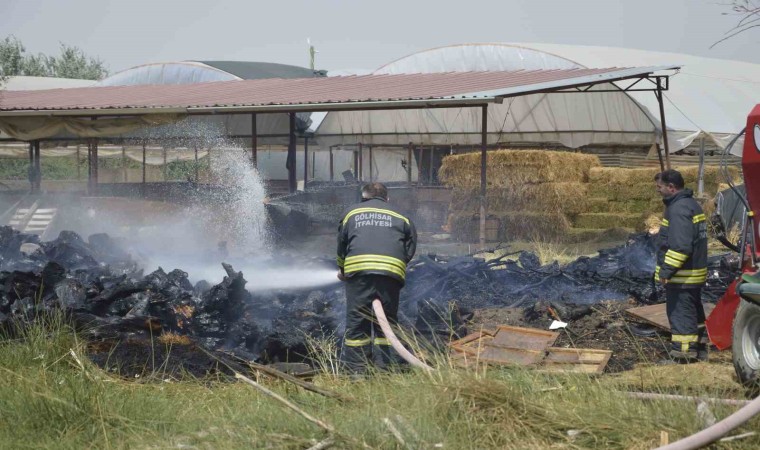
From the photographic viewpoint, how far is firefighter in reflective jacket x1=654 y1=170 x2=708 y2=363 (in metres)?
7.54

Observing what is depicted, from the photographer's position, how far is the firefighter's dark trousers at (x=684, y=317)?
25.2 ft

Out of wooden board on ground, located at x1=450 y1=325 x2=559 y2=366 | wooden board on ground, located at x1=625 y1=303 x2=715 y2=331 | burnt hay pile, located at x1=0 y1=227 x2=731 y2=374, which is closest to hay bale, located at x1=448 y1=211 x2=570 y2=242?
burnt hay pile, located at x1=0 y1=227 x2=731 y2=374

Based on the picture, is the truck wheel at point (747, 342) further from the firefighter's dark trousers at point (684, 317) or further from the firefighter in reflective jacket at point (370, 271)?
the firefighter in reflective jacket at point (370, 271)

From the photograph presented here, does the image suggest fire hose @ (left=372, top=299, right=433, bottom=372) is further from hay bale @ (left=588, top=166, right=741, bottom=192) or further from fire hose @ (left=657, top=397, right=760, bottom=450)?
hay bale @ (left=588, top=166, right=741, bottom=192)

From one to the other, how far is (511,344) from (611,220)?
441 inches

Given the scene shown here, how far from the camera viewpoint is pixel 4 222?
18.6 metres

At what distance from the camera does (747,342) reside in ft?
20.5

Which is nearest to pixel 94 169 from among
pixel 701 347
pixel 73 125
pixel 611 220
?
pixel 73 125

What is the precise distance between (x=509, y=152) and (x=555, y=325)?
33.6 feet

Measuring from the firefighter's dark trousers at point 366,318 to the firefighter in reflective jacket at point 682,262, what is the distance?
92.8 inches

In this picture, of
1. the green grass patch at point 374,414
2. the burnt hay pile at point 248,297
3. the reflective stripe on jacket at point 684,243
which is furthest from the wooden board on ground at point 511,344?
the green grass patch at point 374,414

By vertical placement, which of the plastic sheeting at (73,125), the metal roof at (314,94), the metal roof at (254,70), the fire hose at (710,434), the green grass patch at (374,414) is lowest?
the green grass patch at (374,414)

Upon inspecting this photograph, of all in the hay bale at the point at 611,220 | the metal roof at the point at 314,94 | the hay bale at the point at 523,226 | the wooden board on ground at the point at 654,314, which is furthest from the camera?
the hay bale at the point at 611,220

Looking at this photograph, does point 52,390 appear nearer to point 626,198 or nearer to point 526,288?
point 526,288
